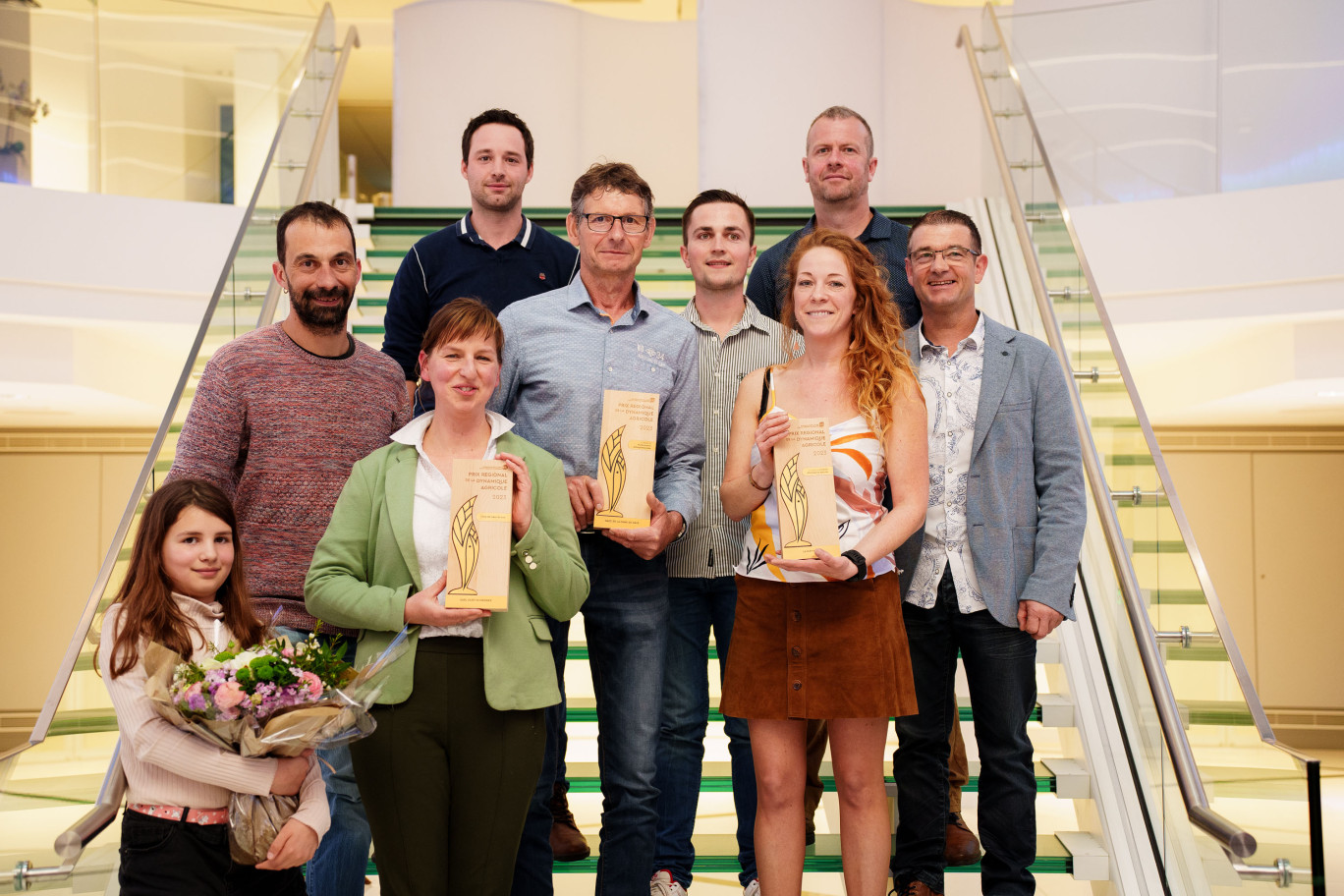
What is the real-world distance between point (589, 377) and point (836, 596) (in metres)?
0.73

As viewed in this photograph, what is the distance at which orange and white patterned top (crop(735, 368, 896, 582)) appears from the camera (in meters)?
2.48

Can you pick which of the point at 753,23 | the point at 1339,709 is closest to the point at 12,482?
the point at 753,23

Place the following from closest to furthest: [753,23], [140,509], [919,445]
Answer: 1. [919,445]
2. [140,509]
3. [753,23]

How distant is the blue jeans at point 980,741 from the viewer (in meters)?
2.72

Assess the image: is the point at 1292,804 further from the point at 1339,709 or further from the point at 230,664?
the point at 1339,709

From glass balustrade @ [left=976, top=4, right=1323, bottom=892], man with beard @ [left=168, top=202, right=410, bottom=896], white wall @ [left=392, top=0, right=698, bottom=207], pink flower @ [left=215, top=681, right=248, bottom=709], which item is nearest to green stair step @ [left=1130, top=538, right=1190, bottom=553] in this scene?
glass balustrade @ [left=976, top=4, right=1323, bottom=892]

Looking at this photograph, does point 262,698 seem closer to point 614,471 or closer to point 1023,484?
point 614,471

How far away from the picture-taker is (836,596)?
2.48 metres

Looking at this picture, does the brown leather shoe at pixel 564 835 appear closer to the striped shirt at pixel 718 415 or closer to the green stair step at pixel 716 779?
the green stair step at pixel 716 779

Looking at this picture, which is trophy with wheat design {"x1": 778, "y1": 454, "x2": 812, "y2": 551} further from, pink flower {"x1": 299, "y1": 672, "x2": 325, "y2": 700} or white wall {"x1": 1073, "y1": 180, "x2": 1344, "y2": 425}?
white wall {"x1": 1073, "y1": 180, "x2": 1344, "y2": 425}

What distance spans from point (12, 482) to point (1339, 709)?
35.4 feet

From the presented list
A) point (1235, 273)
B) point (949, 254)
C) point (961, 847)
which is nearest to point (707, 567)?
point (949, 254)

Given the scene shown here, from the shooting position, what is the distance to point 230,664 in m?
2.00

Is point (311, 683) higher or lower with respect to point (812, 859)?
higher
